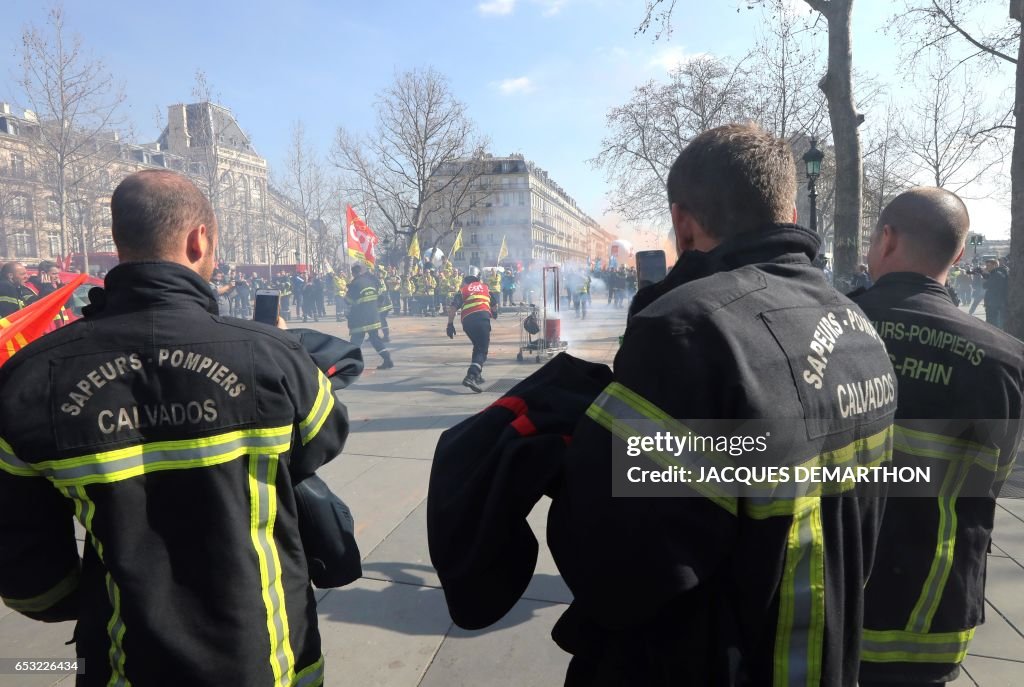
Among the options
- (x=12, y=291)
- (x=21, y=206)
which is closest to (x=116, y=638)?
(x=12, y=291)

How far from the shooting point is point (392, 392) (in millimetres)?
9602

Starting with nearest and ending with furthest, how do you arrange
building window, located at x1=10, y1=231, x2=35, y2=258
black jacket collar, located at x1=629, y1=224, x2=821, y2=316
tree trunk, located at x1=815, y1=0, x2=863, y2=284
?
1. black jacket collar, located at x1=629, y1=224, x2=821, y2=316
2. tree trunk, located at x1=815, y1=0, x2=863, y2=284
3. building window, located at x1=10, y1=231, x2=35, y2=258

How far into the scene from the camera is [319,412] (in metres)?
1.78

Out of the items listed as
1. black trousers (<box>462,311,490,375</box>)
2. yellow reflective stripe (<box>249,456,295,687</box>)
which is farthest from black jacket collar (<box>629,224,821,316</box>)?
black trousers (<box>462,311,490,375</box>)

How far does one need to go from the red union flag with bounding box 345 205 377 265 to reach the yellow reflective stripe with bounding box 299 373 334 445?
1485cm

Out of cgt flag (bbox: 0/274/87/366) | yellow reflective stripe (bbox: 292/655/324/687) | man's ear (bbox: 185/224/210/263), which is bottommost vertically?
yellow reflective stripe (bbox: 292/655/324/687)

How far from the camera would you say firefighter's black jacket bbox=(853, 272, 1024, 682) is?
6.29 ft

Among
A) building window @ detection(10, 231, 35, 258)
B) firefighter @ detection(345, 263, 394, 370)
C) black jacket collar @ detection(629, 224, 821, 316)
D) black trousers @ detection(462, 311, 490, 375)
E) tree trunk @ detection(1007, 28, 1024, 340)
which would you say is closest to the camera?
black jacket collar @ detection(629, 224, 821, 316)

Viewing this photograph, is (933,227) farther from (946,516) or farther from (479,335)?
(479,335)

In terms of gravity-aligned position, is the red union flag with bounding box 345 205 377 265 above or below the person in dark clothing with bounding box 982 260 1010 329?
above

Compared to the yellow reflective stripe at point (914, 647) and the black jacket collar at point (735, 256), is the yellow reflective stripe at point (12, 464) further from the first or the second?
the yellow reflective stripe at point (914, 647)

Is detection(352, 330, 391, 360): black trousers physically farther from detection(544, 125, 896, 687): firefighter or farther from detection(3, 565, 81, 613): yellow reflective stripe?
detection(544, 125, 896, 687): firefighter

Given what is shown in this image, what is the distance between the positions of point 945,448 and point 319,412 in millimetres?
1942

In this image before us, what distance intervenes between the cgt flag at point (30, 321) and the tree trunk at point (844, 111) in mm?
11282
